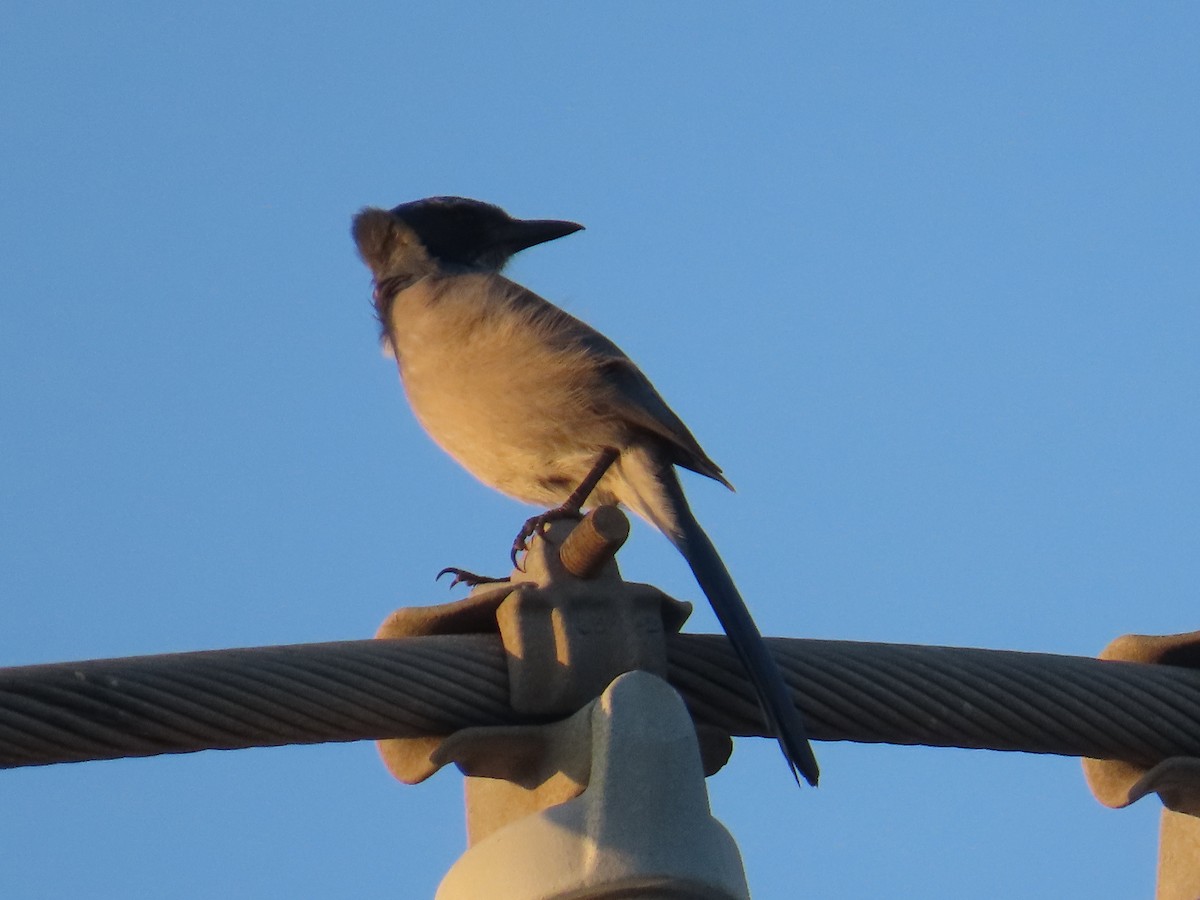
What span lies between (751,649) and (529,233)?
3316 mm

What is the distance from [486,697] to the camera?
3.66 metres

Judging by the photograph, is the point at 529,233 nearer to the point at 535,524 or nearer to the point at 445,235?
the point at 445,235

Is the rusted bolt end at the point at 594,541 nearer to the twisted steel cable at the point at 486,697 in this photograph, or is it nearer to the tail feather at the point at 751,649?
the twisted steel cable at the point at 486,697

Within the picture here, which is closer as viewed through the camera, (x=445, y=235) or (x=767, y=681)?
(x=767, y=681)

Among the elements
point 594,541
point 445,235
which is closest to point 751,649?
point 594,541

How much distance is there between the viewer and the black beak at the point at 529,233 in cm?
692

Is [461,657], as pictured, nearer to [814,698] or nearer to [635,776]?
[635,776]

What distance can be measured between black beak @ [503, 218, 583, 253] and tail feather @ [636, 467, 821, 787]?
213cm

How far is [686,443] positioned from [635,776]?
1967mm

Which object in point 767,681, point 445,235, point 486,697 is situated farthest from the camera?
point 445,235

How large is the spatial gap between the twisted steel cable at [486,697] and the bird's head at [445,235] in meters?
2.95

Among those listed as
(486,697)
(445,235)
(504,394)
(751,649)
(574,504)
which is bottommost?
(486,697)

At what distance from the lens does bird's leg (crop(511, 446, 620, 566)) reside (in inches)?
202

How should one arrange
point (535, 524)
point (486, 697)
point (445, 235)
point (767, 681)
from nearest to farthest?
point (486, 697) → point (767, 681) → point (535, 524) → point (445, 235)
